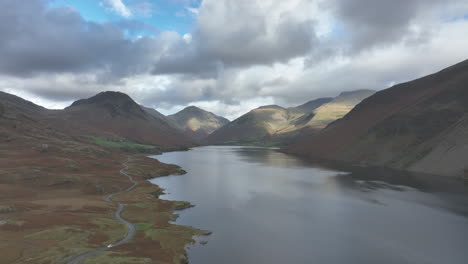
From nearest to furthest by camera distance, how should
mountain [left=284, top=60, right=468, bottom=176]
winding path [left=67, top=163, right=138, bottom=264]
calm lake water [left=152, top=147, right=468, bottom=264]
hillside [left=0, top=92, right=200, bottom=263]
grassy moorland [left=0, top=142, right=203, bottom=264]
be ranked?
winding path [left=67, top=163, right=138, bottom=264]
grassy moorland [left=0, top=142, right=203, bottom=264]
hillside [left=0, top=92, right=200, bottom=263]
calm lake water [left=152, top=147, right=468, bottom=264]
mountain [left=284, top=60, right=468, bottom=176]

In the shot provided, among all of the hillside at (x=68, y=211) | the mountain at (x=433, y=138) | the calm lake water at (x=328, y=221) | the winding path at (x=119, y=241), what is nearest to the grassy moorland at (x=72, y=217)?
the hillside at (x=68, y=211)

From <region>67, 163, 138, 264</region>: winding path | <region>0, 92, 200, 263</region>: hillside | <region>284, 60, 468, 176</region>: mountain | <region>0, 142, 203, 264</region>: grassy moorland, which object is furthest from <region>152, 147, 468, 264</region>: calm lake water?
<region>284, 60, 468, 176</region>: mountain

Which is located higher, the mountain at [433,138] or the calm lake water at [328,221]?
the mountain at [433,138]

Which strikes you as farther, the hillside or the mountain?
the mountain

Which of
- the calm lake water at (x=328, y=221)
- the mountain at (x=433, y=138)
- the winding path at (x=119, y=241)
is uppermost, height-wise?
the mountain at (x=433, y=138)

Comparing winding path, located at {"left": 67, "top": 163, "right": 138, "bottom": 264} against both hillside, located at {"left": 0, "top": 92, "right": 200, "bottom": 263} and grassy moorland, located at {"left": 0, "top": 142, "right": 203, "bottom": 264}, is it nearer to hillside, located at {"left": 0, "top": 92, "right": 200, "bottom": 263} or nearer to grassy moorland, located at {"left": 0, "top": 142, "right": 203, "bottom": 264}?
hillside, located at {"left": 0, "top": 92, "right": 200, "bottom": 263}

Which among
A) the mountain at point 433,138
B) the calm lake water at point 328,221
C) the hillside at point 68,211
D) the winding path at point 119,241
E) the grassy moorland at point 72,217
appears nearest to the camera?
the winding path at point 119,241

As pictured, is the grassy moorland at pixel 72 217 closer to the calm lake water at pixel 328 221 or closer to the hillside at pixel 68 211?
the hillside at pixel 68 211

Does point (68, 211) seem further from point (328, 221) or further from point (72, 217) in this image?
point (328, 221)

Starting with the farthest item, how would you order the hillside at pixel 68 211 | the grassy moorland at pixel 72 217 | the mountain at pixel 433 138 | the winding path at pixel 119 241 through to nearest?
the mountain at pixel 433 138, the hillside at pixel 68 211, the grassy moorland at pixel 72 217, the winding path at pixel 119 241
